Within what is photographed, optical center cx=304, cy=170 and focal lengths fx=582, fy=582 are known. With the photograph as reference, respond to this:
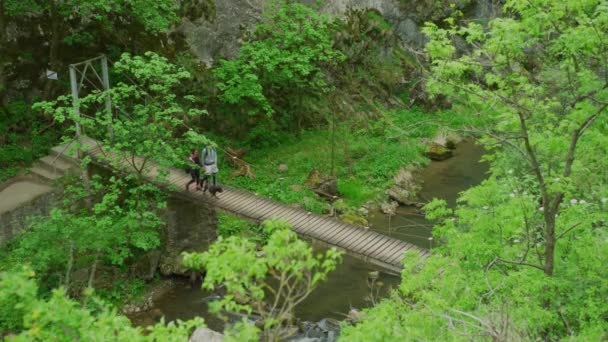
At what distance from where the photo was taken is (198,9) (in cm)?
2331

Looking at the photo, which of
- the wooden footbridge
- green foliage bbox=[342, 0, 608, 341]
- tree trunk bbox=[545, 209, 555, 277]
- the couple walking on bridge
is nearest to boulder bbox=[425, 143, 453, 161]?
the wooden footbridge

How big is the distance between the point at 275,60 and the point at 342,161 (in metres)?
4.99

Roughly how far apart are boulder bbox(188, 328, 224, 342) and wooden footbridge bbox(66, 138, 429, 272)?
3.13m

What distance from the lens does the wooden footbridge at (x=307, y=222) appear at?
1448cm

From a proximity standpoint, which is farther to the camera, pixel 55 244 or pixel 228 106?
pixel 228 106

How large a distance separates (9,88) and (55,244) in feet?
29.4

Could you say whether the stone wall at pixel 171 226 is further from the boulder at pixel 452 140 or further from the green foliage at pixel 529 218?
the boulder at pixel 452 140

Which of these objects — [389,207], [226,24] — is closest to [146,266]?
[389,207]

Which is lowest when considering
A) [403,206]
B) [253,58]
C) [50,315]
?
[403,206]

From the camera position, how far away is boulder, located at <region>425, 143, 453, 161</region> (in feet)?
83.7

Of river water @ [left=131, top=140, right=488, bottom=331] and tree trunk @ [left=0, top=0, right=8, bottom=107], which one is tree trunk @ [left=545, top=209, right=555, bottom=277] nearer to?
river water @ [left=131, top=140, right=488, bottom=331]

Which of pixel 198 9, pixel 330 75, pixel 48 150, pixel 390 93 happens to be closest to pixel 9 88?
pixel 48 150

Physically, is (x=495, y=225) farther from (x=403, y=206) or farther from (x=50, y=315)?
(x=403, y=206)

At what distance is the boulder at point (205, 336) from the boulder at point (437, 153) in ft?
47.0
